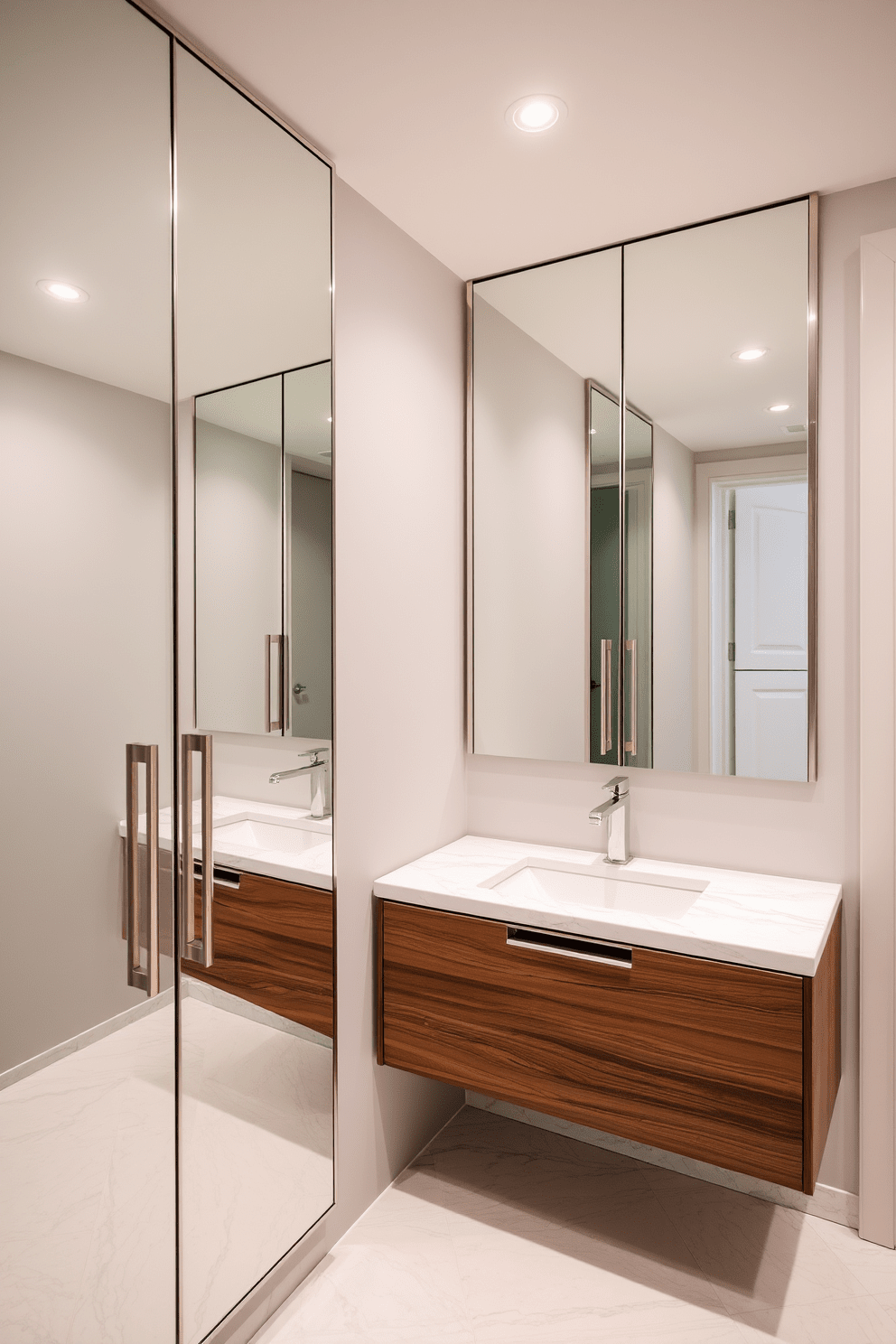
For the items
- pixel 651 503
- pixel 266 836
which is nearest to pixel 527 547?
pixel 651 503

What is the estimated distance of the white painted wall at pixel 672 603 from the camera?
2082mm

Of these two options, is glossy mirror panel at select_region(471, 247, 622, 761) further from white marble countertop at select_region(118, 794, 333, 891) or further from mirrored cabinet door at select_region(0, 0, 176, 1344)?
mirrored cabinet door at select_region(0, 0, 176, 1344)

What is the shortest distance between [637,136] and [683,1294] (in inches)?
96.4

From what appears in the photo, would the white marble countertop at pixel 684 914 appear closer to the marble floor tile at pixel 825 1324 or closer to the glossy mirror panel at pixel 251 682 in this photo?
the glossy mirror panel at pixel 251 682

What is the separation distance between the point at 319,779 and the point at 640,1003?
2.69 feet

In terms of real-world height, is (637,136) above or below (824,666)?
above

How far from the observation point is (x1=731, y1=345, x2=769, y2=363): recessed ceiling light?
196 centimetres

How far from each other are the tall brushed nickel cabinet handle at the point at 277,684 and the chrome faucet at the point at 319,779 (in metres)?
0.10

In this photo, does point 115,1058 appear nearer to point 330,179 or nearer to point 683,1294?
point 683,1294

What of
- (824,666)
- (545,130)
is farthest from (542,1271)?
(545,130)

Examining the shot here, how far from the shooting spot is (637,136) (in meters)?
1.64

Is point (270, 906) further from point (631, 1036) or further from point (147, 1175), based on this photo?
point (631, 1036)

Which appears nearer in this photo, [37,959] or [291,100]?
[37,959]

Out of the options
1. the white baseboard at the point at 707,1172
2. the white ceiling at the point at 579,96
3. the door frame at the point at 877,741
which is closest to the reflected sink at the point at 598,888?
the door frame at the point at 877,741
